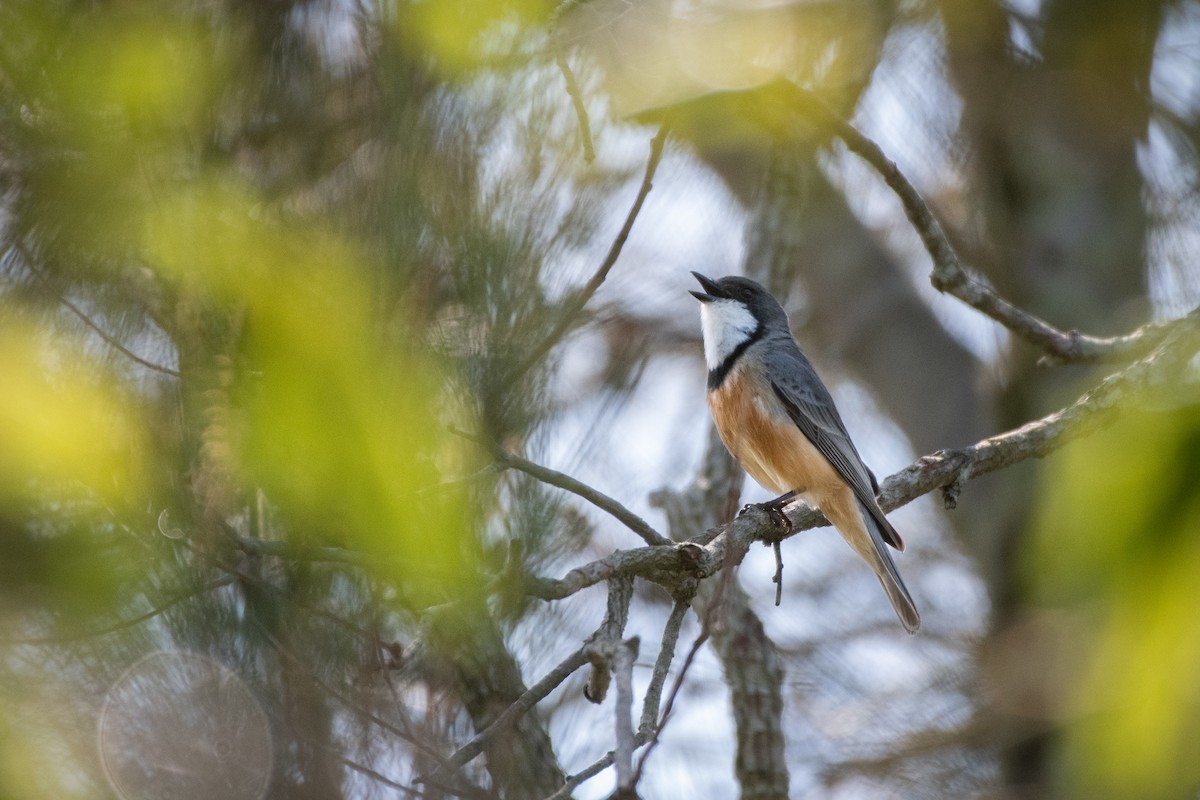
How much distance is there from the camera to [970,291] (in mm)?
4547

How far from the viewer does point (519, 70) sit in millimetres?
2621

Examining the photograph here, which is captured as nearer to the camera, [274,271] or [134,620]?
[134,620]

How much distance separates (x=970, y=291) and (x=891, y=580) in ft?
4.31

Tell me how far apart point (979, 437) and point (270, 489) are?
5858 mm

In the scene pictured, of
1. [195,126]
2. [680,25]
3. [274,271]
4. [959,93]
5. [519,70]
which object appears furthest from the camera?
[959,93]

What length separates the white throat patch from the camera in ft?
18.3

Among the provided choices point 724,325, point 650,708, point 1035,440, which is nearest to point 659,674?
point 650,708

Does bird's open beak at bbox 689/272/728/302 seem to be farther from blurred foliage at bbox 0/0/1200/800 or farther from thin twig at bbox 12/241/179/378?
thin twig at bbox 12/241/179/378

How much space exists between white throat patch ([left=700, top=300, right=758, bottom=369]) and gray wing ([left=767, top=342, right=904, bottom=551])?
0.19 m

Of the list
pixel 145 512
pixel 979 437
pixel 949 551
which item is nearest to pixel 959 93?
pixel 979 437

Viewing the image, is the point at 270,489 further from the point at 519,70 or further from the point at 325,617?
the point at 519,70

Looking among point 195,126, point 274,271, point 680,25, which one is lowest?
point 274,271

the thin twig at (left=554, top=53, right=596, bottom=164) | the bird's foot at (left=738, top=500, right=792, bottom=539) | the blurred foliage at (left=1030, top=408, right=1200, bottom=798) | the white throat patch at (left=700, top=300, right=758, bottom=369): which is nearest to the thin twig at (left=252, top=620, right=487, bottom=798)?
the blurred foliage at (left=1030, top=408, right=1200, bottom=798)

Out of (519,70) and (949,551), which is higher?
(949,551)
